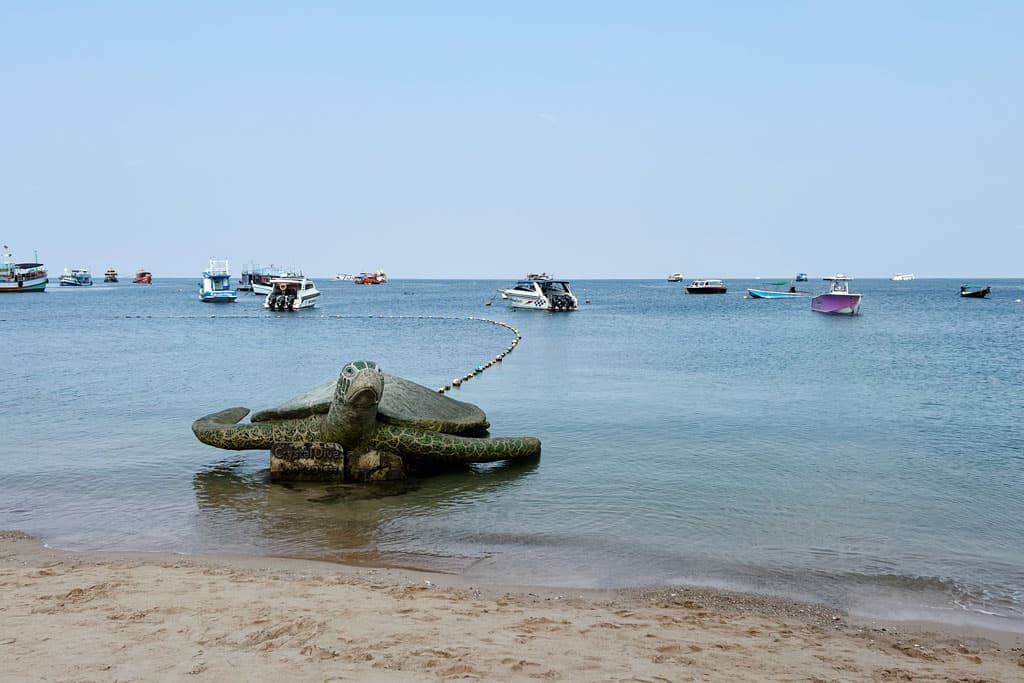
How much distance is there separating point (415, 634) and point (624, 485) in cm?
615

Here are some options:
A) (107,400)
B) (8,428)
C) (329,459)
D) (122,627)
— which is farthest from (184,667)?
(107,400)

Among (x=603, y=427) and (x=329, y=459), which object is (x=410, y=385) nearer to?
(x=329, y=459)

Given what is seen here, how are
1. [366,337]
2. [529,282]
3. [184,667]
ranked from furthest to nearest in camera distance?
[529,282]
[366,337]
[184,667]

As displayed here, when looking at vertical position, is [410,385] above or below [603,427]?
above

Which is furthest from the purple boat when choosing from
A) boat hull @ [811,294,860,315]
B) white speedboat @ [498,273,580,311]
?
white speedboat @ [498,273,580,311]

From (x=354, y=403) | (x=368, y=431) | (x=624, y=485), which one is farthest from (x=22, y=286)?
(x=624, y=485)

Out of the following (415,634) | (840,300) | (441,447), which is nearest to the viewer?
(415,634)

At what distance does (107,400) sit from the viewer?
1944 cm

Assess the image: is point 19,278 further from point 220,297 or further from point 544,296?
point 544,296

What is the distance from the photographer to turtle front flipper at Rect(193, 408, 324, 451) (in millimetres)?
11992

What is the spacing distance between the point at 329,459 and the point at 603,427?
6.35m

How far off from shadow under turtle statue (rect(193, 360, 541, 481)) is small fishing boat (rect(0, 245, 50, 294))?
11814cm

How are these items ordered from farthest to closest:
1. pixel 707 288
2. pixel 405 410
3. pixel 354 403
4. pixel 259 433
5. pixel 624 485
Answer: pixel 707 288, pixel 405 410, pixel 259 433, pixel 624 485, pixel 354 403

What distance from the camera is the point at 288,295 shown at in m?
69.8
